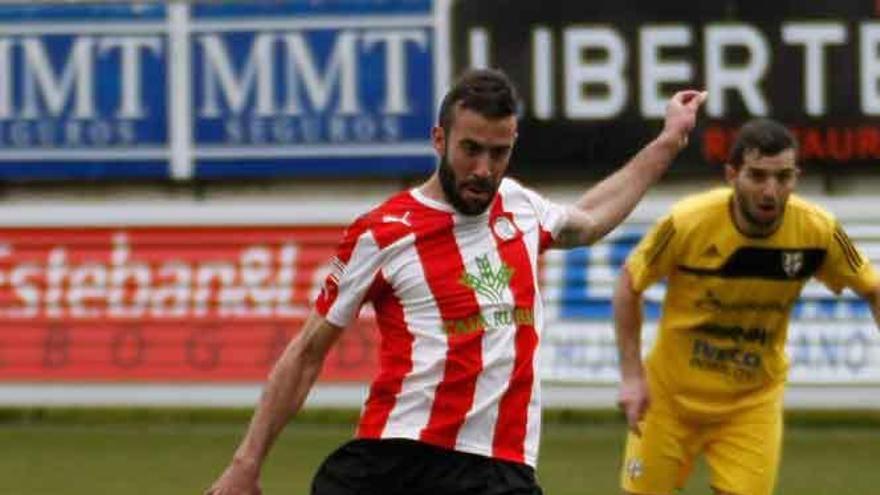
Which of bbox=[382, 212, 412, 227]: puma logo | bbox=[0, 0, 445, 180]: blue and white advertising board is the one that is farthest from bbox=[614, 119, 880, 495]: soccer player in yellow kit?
bbox=[0, 0, 445, 180]: blue and white advertising board

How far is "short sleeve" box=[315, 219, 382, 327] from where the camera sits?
6.60 metres

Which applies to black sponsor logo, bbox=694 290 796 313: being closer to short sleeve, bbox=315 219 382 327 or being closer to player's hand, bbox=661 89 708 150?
player's hand, bbox=661 89 708 150

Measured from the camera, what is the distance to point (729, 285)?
30.2ft

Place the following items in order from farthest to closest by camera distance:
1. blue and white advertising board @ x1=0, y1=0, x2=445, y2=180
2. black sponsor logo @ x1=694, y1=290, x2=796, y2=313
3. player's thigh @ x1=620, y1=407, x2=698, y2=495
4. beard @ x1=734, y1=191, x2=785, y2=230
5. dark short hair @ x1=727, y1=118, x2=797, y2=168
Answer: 1. blue and white advertising board @ x1=0, y1=0, x2=445, y2=180
2. player's thigh @ x1=620, y1=407, x2=698, y2=495
3. black sponsor logo @ x1=694, y1=290, x2=796, y2=313
4. beard @ x1=734, y1=191, x2=785, y2=230
5. dark short hair @ x1=727, y1=118, x2=797, y2=168

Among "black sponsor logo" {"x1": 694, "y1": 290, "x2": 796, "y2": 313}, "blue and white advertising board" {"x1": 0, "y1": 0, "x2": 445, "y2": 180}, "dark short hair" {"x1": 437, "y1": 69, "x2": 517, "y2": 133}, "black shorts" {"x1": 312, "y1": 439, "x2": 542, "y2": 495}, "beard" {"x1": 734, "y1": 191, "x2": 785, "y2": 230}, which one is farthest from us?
"blue and white advertising board" {"x1": 0, "y1": 0, "x2": 445, "y2": 180}

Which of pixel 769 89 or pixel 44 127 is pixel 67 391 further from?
pixel 769 89

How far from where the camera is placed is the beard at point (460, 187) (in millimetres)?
6434

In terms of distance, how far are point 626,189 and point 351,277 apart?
89cm

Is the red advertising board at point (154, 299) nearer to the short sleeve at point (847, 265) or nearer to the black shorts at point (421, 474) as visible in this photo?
the short sleeve at point (847, 265)

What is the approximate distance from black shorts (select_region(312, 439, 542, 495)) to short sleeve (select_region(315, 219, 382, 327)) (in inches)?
14.2

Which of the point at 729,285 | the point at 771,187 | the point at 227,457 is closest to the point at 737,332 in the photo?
the point at 729,285

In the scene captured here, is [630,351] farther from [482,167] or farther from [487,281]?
[482,167]

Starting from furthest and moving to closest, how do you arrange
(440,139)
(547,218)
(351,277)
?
(547,218)
(351,277)
(440,139)

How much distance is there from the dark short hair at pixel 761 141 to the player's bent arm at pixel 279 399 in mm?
2580
